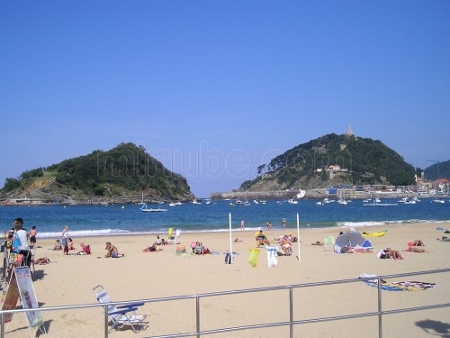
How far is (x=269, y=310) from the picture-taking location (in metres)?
9.39

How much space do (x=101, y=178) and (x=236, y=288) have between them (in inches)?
5679

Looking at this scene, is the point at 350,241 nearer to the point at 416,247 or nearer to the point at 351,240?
the point at 351,240

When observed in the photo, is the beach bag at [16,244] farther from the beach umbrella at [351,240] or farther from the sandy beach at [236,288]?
the beach umbrella at [351,240]

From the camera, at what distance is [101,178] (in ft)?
497

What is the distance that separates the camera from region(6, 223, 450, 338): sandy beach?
821cm

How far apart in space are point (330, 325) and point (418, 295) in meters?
3.22

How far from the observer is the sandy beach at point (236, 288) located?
8.21 m

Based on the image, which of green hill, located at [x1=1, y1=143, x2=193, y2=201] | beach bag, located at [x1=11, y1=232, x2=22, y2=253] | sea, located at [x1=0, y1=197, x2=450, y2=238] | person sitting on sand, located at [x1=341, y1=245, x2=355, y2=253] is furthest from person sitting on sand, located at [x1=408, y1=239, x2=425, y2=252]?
green hill, located at [x1=1, y1=143, x2=193, y2=201]

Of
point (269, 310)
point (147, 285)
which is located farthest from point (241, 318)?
point (147, 285)

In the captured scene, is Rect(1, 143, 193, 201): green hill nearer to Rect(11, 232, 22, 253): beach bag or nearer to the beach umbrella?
the beach umbrella

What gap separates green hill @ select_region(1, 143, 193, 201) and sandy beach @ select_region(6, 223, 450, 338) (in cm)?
13125

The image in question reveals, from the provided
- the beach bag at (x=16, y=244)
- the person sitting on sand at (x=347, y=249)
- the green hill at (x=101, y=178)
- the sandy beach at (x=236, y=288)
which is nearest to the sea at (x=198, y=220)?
the sandy beach at (x=236, y=288)

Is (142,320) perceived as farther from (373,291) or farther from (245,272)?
(245,272)

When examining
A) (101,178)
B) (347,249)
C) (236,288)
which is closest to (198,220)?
(347,249)
